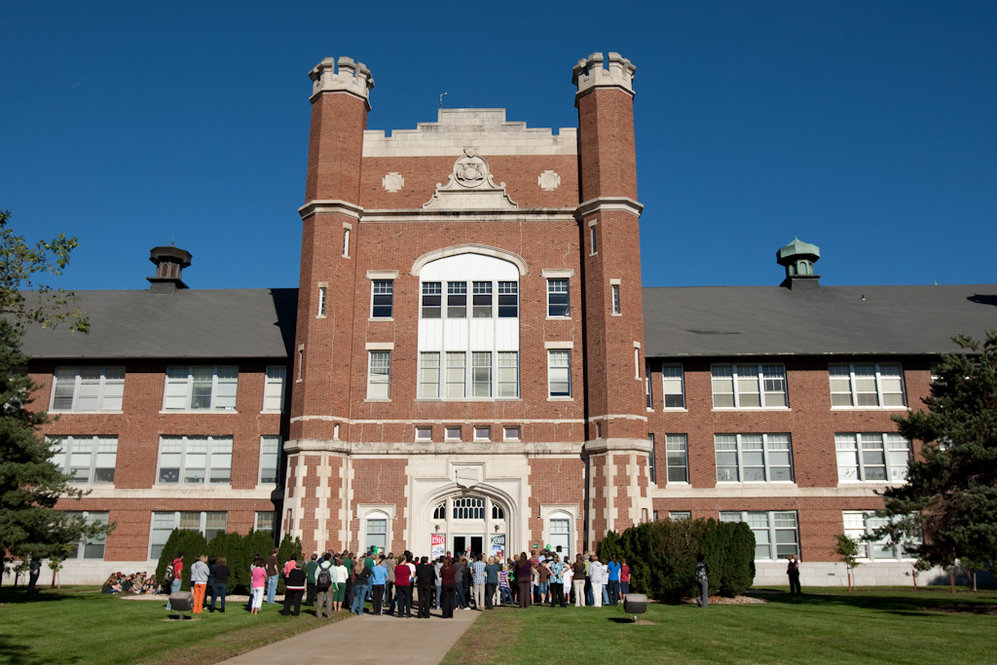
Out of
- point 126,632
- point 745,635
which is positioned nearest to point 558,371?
point 745,635

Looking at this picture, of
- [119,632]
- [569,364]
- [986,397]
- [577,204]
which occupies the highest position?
[577,204]

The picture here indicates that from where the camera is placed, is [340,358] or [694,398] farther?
[694,398]

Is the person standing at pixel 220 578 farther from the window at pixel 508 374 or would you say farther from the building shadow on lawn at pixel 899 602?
the building shadow on lawn at pixel 899 602

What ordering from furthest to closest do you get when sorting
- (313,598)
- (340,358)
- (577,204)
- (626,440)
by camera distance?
(577,204), (340,358), (626,440), (313,598)

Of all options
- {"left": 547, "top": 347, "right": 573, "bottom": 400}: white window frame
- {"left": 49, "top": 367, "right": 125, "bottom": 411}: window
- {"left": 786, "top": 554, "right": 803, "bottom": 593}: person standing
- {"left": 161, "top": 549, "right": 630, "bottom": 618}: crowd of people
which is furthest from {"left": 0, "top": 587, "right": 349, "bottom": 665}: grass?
{"left": 786, "top": 554, "right": 803, "bottom": 593}: person standing

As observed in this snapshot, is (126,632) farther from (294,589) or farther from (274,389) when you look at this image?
(274,389)

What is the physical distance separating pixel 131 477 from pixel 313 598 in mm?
13293

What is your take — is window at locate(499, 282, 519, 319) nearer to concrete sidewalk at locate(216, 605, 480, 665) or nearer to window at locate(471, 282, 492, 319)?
window at locate(471, 282, 492, 319)

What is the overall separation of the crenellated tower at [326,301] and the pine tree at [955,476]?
17.4 m

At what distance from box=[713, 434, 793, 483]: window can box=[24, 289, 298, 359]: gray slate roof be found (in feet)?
57.6

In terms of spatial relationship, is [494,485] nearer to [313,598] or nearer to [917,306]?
[313,598]

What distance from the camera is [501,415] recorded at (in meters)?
29.9

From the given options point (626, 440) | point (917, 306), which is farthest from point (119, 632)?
point (917, 306)

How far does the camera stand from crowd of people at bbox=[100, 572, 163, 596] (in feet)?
86.6
